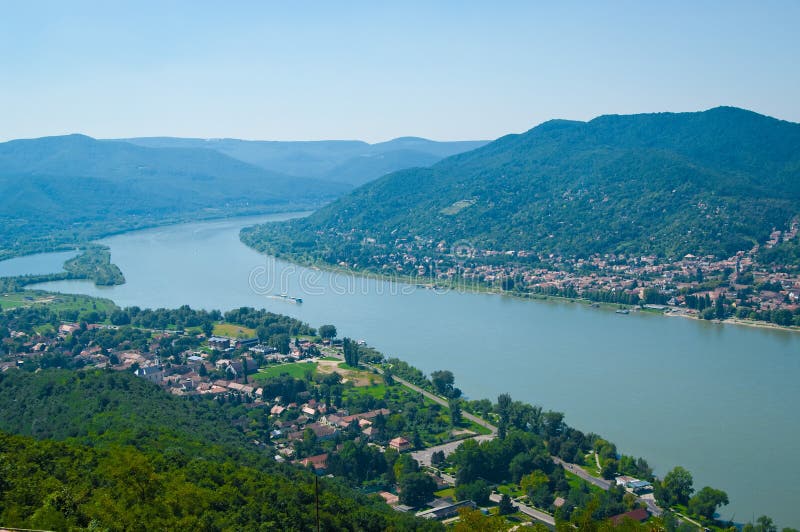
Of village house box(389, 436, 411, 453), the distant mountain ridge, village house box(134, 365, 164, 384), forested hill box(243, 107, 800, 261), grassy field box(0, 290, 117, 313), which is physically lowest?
village house box(389, 436, 411, 453)

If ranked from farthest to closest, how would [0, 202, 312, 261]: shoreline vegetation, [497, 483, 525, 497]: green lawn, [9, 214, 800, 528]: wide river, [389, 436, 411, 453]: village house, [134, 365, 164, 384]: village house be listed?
[0, 202, 312, 261]: shoreline vegetation, [134, 365, 164, 384]: village house, [389, 436, 411, 453]: village house, [9, 214, 800, 528]: wide river, [497, 483, 525, 497]: green lawn

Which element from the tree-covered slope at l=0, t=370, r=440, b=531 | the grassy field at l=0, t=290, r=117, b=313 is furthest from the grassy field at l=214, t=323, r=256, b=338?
the tree-covered slope at l=0, t=370, r=440, b=531

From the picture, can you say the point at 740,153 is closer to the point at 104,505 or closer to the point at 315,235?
the point at 315,235

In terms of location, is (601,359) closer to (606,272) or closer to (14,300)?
(606,272)

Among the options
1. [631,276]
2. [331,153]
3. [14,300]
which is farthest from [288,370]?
[331,153]

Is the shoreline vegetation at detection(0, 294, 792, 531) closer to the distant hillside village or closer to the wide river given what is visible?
the wide river
